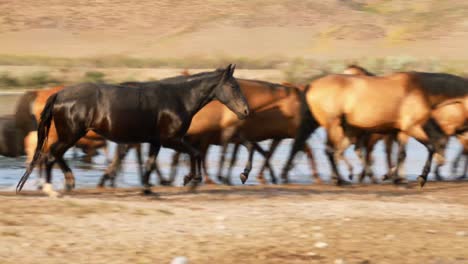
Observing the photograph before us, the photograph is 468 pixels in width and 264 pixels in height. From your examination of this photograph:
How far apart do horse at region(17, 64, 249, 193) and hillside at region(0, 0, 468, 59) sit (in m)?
73.3

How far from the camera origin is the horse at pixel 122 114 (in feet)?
42.8

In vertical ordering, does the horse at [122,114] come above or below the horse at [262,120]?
above

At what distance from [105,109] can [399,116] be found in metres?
5.26

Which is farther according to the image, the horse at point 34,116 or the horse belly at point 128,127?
the horse at point 34,116

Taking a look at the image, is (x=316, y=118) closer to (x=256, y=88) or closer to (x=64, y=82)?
(x=256, y=88)

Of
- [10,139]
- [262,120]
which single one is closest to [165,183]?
[262,120]

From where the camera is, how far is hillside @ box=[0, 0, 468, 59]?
3573 inches

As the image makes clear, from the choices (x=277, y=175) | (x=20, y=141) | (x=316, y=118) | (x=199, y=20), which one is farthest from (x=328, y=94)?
(x=199, y=20)

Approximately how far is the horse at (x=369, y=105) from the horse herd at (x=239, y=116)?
0.05 feet

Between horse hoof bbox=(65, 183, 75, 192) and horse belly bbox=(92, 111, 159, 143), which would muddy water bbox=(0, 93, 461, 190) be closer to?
horse hoof bbox=(65, 183, 75, 192)

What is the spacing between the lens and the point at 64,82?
57469mm

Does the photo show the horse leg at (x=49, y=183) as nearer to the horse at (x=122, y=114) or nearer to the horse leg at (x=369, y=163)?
the horse at (x=122, y=114)

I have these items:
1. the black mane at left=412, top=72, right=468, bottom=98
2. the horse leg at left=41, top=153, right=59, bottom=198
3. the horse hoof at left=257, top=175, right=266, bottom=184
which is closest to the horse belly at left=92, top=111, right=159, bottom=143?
the horse leg at left=41, top=153, right=59, bottom=198

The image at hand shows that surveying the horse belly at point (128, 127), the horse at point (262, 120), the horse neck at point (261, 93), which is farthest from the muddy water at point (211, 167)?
the horse belly at point (128, 127)
